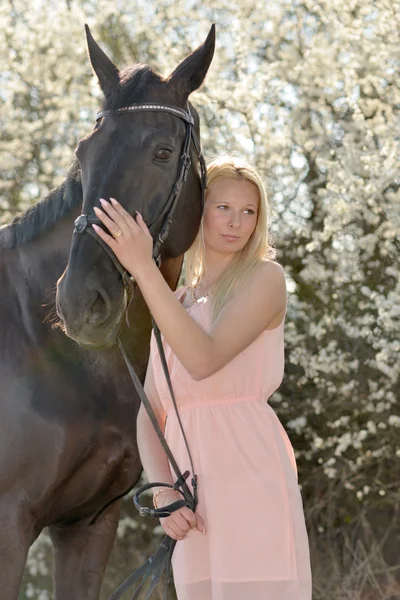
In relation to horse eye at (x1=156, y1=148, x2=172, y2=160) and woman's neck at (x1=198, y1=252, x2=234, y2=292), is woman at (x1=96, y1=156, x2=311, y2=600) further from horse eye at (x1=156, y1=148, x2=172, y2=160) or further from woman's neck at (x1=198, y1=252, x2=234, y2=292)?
horse eye at (x1=156, y1=148, x2=172, y2=160)

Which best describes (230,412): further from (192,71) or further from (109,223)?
(192,71)

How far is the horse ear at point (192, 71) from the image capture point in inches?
106

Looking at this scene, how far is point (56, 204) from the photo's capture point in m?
3.11

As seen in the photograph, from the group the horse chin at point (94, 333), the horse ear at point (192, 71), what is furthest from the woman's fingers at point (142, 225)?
the horse ear at point (192, 71)

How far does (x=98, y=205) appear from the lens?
236 centimetres

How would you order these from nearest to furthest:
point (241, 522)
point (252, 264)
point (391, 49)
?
point (241, 522)
point (252, 264)
point (391, 49)

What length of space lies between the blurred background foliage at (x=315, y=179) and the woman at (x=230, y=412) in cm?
332

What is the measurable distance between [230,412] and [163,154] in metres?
0.75

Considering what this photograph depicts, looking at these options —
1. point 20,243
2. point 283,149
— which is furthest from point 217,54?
point 20,243

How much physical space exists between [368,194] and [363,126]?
1.55 ft

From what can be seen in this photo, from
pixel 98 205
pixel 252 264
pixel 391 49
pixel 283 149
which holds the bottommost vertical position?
pixel 252 264

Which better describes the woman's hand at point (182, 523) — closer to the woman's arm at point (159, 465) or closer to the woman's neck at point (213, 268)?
the woman's arm at point (159, 465)

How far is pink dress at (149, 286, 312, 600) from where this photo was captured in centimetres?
223

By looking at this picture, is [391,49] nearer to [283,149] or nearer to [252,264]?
[283,149]
